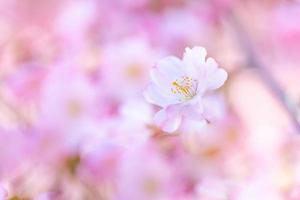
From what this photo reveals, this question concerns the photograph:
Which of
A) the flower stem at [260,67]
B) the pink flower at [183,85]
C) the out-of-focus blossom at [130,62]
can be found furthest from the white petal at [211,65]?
the out-of-focus blossom at [130,62]

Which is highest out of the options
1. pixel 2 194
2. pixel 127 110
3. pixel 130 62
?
pixel 130 62

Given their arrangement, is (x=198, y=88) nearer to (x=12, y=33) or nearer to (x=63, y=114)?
(x=63, y=114)

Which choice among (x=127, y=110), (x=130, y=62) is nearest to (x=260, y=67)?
(x=130, y=62)

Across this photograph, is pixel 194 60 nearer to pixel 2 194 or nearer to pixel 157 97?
pixel 157 97

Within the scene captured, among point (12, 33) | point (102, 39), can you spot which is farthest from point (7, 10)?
point (102, 39)

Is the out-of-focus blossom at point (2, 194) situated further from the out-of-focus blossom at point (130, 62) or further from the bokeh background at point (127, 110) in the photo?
the out-of-focus blossom at point (130, 62)

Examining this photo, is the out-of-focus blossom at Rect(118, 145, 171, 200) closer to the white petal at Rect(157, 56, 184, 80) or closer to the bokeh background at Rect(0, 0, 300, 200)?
the bokeh background at Rect(0, 0, 300, 200)
